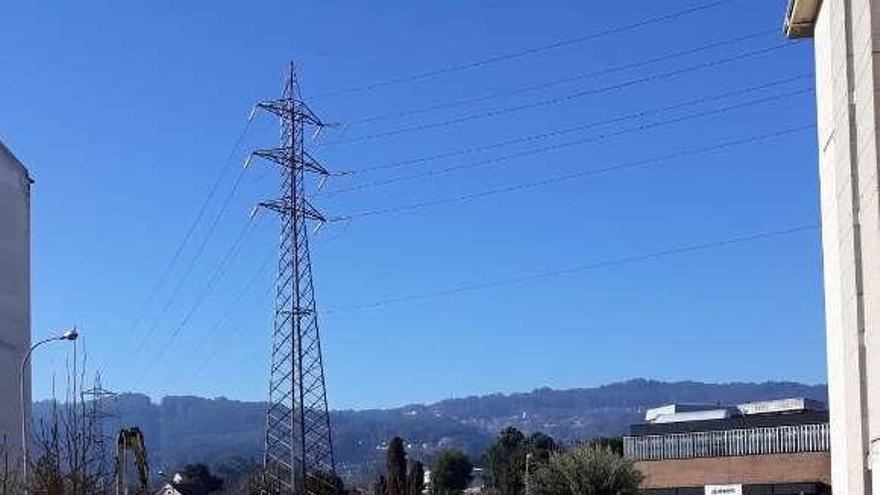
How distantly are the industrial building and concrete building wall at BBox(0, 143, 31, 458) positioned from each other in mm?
49236

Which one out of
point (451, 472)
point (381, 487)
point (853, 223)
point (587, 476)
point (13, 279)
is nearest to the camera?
point (853, 223)

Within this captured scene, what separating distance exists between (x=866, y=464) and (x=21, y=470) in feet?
63.9

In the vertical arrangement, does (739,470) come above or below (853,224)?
below

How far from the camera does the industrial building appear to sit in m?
83.9

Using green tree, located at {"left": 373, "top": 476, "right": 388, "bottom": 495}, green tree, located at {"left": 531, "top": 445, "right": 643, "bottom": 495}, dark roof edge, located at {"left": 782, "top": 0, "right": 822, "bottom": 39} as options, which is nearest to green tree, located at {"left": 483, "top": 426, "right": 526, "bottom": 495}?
green tree, located at {"left": 531, "top": 445, "right": 643, "bottom": 495}

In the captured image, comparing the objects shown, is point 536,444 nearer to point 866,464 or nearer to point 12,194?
point 12,194

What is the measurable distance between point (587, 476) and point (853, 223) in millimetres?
47341

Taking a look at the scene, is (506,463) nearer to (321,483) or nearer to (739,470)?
(739,470)

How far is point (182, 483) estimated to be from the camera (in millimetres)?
131750

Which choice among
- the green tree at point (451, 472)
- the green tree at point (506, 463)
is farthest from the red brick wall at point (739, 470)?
the green tree at point (451, 472)

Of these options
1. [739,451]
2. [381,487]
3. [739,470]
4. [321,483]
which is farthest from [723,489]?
[321,483]

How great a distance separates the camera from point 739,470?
8831 centimetres

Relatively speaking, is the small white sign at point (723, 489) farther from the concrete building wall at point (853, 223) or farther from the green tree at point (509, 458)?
the concrete building wall at point (853, 223)

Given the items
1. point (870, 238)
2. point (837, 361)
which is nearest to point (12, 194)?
point (837, 361)
